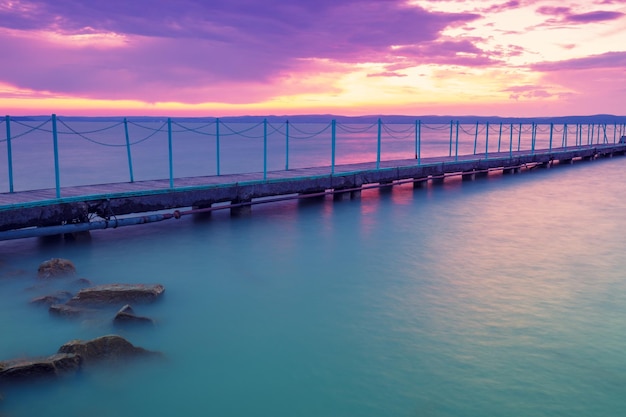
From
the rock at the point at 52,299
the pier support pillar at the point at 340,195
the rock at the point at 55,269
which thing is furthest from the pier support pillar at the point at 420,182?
the rock at the point at 52,299

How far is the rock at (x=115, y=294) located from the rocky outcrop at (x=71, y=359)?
1399 millimetres

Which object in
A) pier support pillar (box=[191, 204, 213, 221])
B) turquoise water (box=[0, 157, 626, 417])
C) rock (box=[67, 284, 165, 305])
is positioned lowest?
turquoise water (box=[0, 157, 626, 417])

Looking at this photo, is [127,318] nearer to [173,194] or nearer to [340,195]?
[173,194]

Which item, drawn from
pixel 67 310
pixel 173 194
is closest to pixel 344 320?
pixel 67 310

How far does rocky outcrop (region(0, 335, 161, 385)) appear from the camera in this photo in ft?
15.3

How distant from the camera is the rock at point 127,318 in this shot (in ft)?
19.3

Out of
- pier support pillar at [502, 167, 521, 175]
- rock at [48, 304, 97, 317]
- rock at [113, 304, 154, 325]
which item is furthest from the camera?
pier support pillar at [502, 167, 521, 175]

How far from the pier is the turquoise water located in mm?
436

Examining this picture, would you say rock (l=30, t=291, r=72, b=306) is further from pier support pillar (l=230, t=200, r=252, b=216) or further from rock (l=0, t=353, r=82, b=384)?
pier support pillar (l=230, t=200, r=252, b=216)

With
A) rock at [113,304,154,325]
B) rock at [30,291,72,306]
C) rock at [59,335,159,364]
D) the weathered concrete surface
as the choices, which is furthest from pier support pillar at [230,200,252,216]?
rock at [59,335,159,364]

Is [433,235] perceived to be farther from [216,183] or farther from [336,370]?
[336,370]

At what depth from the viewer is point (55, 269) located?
766 cm

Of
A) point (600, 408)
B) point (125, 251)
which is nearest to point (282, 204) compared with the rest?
point (125, 251)

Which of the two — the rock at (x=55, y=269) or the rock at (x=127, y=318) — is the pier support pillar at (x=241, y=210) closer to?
the rock at (x=55, y=269)
